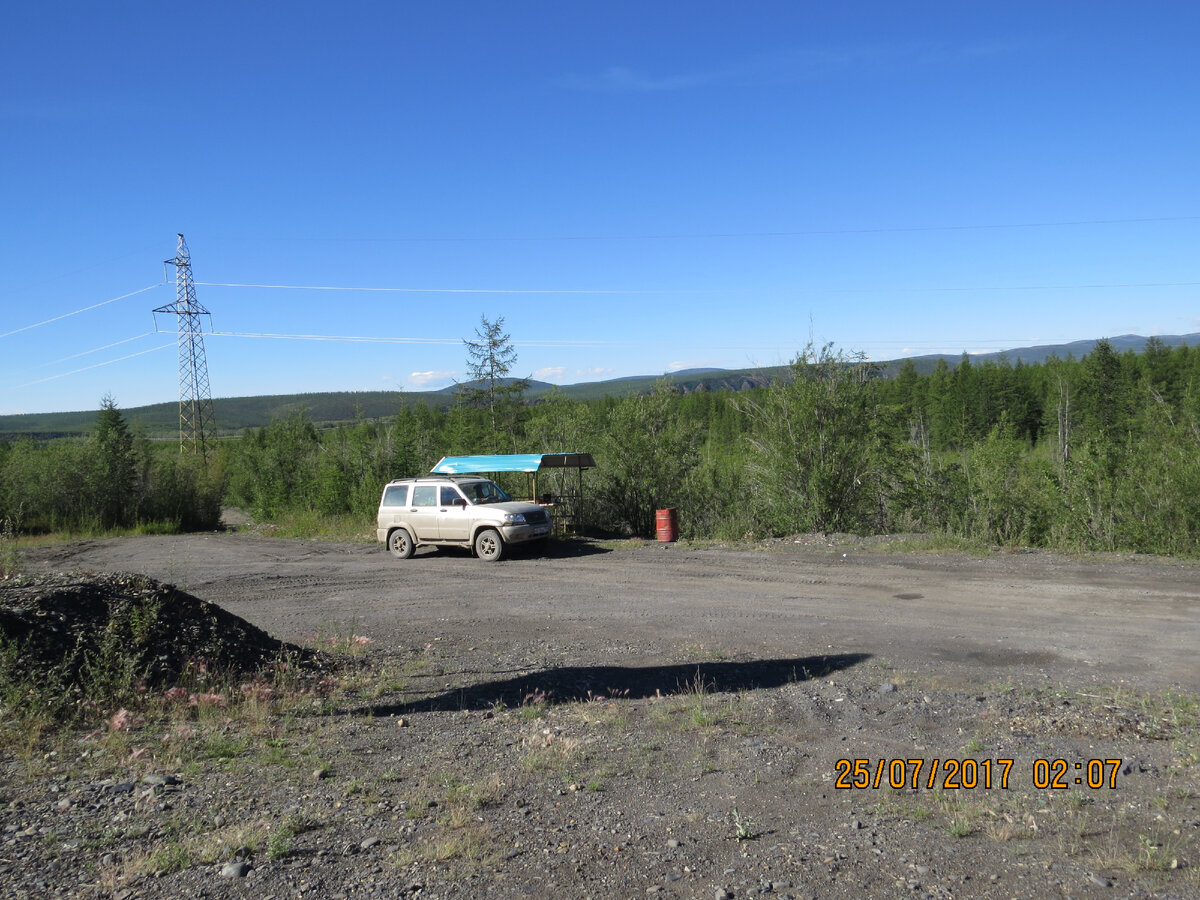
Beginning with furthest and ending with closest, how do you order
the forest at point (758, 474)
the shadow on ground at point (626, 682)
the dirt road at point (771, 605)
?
the forest at point (758, 474)
the dirt road at point (771, 605)
the shadow on ground at point (626, 682)

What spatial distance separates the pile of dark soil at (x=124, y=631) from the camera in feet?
23.6

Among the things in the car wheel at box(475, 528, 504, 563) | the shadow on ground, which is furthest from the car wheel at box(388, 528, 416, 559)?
the shadow on ground

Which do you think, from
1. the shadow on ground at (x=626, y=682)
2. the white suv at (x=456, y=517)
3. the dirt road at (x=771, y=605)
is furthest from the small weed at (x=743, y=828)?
the white suv at (x=456, y=517)

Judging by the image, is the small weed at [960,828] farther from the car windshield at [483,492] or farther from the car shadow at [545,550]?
the car windshield at [483,492]

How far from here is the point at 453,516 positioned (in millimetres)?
18891

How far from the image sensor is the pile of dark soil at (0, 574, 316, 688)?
23.6 ft

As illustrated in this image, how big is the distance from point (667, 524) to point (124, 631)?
14.6 m

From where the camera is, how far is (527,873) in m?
4.17

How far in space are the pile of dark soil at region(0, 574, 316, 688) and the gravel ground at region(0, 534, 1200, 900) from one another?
39.5 inches

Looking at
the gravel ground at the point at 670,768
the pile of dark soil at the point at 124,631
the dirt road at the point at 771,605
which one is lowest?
the dirt road at the point at 771,605

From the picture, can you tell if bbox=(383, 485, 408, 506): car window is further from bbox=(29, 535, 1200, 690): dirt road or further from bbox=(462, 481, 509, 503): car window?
bbox=(462, 481, 509, 503): car window

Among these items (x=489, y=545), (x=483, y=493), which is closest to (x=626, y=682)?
(x=489, y=545)

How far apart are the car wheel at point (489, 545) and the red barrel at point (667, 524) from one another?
15.3 ft

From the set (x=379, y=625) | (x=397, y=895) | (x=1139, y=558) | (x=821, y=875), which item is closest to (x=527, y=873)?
(x=397, y=895)
